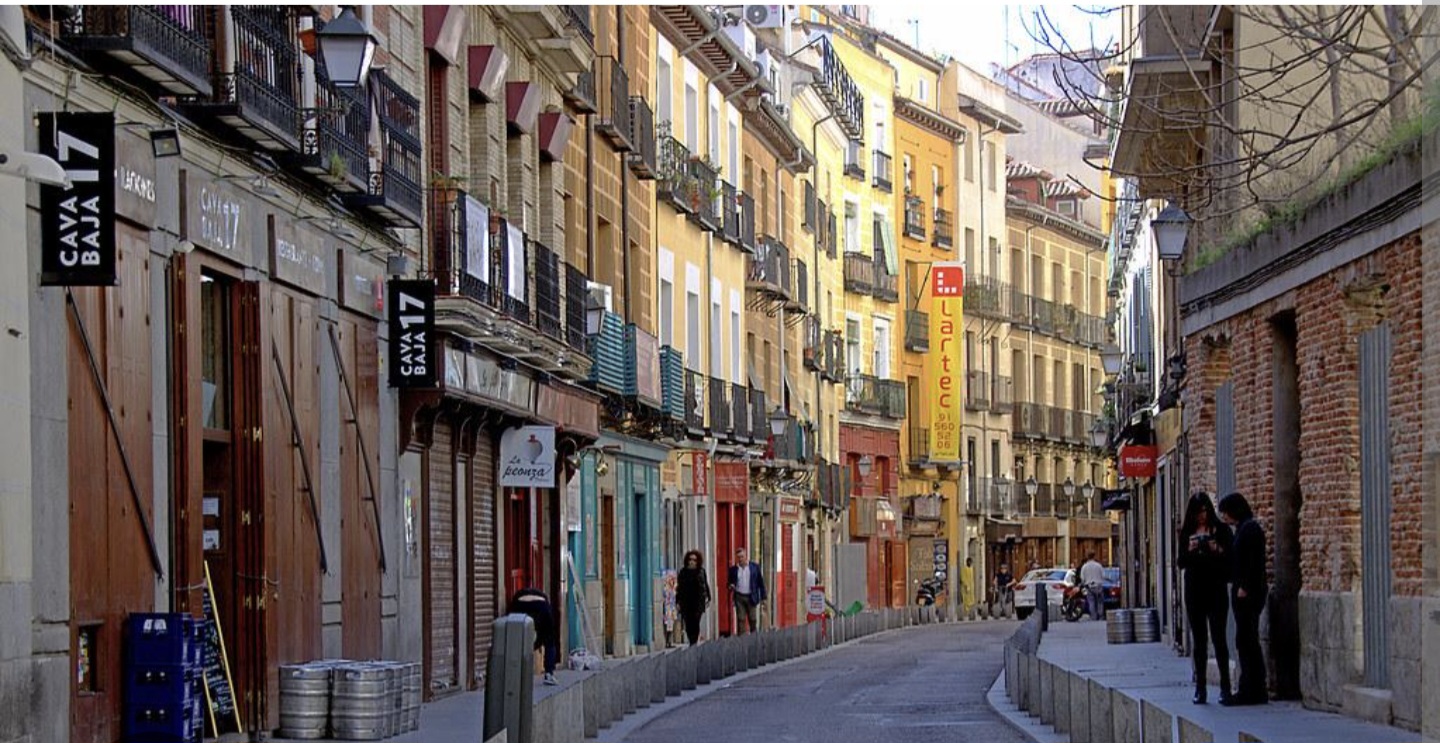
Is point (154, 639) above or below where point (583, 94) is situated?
below

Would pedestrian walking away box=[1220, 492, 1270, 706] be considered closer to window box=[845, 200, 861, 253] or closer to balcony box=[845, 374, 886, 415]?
balcony box=[845, 374, 886, 415]

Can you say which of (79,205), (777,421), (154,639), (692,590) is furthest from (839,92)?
(79,205)

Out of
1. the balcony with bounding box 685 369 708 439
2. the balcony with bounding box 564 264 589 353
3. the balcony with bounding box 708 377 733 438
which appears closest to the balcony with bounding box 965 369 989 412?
the balcony with bounding box 708 377 733 438

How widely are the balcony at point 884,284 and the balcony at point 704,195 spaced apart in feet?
70.5

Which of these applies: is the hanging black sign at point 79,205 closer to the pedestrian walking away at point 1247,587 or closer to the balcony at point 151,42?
the balcony at point 151,42

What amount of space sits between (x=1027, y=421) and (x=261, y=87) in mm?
64649

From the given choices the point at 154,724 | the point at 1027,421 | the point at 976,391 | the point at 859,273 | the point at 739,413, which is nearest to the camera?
the point at 154,724

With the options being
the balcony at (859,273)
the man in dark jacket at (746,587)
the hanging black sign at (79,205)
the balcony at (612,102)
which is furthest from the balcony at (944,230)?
the hanging black sign at (79,205)

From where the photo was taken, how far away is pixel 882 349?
70.0 meters

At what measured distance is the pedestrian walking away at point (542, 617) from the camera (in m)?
27.4

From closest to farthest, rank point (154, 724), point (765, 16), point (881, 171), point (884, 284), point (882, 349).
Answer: point (154, 724) → point (765, 16) → point (884, 284) → point (881, 171) → point (882, 349)

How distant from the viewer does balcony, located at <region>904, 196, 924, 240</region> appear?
72125mm

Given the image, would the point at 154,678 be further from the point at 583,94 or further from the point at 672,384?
the point at 672,384

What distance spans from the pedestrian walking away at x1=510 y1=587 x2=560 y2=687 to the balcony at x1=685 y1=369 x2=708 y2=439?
14.4 m
